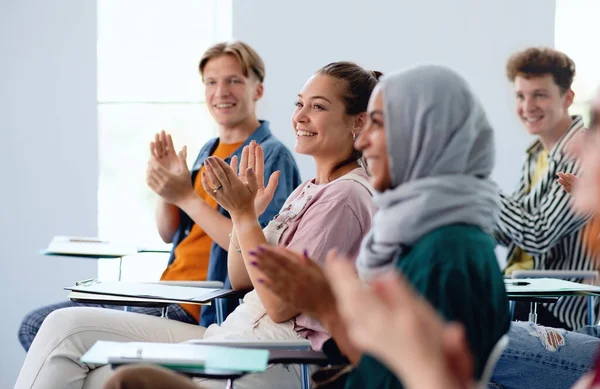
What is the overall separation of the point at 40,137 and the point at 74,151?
8.4 inches

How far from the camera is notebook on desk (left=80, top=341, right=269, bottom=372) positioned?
1.33 metres

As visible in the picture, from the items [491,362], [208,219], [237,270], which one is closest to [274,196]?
[208,219]

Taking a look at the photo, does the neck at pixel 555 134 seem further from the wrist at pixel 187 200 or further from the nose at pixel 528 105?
the wrist at pixel 187 200

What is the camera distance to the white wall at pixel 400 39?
3.99 metres

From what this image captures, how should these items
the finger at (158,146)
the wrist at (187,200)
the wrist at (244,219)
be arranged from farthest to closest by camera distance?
the finger at (158,146) → the wrist at (187,200) → the wrist at (244,219)

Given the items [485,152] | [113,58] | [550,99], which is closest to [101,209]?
[113,58]

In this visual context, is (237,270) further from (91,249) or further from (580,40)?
(580,40)

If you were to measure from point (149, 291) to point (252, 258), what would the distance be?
361 mm

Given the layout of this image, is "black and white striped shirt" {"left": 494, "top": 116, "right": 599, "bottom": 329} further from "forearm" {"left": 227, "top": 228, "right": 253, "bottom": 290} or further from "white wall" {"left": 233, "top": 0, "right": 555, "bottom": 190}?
"forearm" {"left": 227, "top": 228, "right": 253, "bottom": 290}

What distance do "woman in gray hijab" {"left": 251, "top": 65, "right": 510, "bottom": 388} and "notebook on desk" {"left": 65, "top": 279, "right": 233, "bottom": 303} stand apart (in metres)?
0.75

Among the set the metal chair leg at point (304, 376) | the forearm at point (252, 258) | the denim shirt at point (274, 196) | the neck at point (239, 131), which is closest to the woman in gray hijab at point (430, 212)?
the metal chair leg at point (304, 376)

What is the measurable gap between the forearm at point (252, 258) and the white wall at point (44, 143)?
2450 mm

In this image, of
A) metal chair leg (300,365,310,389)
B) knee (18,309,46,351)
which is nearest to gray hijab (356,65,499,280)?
metal chair leg (300,365,310,389)

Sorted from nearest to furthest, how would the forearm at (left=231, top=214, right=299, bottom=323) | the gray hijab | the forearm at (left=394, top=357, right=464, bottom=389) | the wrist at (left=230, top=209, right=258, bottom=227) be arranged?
the forearm at (left=394, top=357, right=464, bottom=389), the gray hijab, the forearm at (left=231, top=214, right=299, bottom=323), the wrist at (left=230, top=209, right=258, bottom=227)
